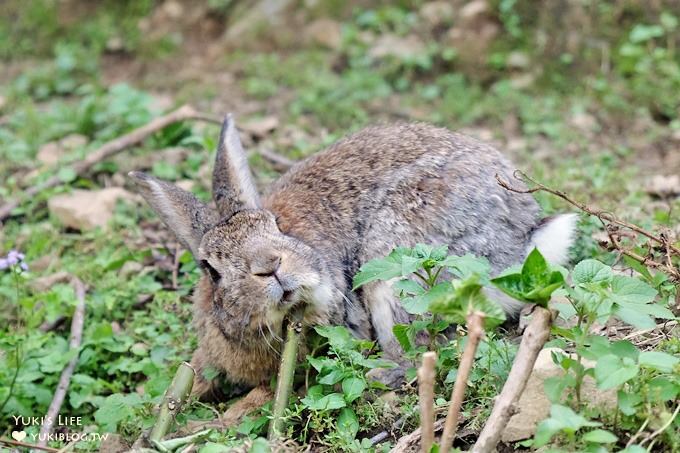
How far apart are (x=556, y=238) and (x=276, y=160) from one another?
2.51 metres

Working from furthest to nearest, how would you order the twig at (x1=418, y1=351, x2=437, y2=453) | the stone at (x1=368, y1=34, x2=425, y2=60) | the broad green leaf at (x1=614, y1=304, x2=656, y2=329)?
the stone at (x1=368, y1=34, x2=425, y2=60), the broad green leaf at (x1=614, y1=304, x2=656, y2=329), the twig at (x1=418, y1=351, x2=437, y2=453)

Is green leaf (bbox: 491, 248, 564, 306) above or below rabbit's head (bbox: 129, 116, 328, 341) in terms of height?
above

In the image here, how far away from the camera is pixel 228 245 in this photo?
4465 mm

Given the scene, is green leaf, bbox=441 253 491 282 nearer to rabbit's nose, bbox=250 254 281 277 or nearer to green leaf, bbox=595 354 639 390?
green leaf, bbox=595 354 639 390

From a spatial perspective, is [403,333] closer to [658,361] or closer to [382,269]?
[382,269]

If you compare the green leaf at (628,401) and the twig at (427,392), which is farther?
the green leaf at (628,401)

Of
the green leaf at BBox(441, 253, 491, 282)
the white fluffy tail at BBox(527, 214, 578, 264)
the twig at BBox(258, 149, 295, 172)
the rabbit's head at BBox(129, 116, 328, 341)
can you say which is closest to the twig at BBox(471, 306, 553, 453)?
the green leaf at BBox(441, 253, 491, 282)

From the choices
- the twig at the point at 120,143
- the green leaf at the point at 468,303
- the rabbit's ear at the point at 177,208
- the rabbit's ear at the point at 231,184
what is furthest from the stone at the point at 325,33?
the green leaf at the point at 468,303

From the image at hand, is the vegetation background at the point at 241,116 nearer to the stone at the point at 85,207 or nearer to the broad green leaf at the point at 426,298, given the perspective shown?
the stone at the point at 85,207

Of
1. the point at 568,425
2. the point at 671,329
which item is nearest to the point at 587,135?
the point at 671,329

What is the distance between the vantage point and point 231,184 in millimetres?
4957

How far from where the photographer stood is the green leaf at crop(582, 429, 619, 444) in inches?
121

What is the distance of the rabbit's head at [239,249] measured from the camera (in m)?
4.27

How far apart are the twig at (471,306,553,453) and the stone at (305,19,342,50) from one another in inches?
222
